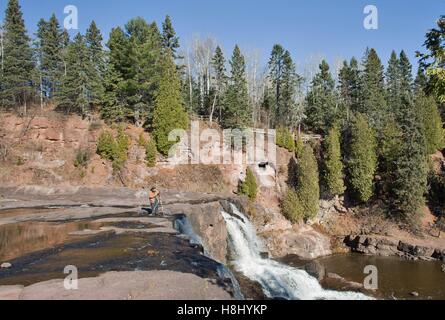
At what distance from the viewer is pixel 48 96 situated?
5544 centimetres

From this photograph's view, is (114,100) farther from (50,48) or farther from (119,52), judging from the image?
(50,48)

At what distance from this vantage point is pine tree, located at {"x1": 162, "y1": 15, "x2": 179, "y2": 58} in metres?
48.7

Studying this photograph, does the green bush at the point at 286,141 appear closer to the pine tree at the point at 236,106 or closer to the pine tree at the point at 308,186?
the pine tree at the point at 236,106

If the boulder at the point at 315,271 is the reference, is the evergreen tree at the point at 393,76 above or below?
above

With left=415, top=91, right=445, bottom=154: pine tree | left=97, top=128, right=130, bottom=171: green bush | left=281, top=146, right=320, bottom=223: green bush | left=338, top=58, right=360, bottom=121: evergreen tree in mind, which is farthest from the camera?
left=338, top=58, right=360, bottom=121: evergreen tree

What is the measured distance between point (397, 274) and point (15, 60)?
150 feet

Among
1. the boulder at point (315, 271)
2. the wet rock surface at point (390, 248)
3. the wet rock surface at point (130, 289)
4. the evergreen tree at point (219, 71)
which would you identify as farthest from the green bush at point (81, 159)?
the wet rock surface at point (130, 289)

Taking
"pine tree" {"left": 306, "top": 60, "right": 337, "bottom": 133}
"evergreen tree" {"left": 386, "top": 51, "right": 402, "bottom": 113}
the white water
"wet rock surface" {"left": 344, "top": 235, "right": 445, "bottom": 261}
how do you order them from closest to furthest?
the white water < "wet rock surface" {"left": 344, "top": 235, "right": 445, "bottom": 261} < "pine tree" {"left": 306, "top": 60, "right": 337, "bottom": 133} < "evergreen tree" {"left": 386, "top": 51, "right": 402, "bottom": 113}

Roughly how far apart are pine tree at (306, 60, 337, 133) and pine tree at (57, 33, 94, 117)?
3178cm

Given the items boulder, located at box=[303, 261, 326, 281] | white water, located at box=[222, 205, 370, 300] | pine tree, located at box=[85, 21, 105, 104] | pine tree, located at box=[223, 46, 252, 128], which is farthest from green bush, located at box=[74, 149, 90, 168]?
boulder, located at box=[303, 261, 326, 281]

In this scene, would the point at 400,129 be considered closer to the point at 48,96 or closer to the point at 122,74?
the point at 122,74

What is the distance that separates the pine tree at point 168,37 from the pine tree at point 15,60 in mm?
17106

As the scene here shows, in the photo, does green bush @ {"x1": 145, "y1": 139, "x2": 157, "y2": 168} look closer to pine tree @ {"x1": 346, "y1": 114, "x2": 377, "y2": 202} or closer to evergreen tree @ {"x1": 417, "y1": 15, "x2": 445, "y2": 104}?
pine tree @ {"x1": 346, "y1": 114, "x2": 377, "y2": 202}

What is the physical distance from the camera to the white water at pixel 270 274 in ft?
63.2
